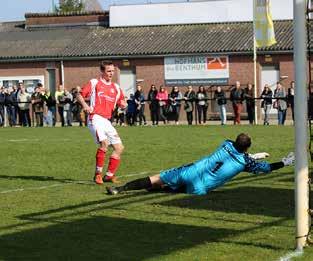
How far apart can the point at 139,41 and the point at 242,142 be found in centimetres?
4251

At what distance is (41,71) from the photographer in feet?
180

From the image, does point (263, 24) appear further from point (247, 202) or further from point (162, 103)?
point (247, 202)

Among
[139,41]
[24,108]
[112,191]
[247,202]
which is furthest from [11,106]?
[247,202]

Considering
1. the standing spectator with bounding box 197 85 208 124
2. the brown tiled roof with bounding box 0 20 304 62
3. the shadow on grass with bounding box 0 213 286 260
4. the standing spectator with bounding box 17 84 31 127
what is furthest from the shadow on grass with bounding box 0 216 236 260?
the brown tiled roof with bounding box 0 20 304 62

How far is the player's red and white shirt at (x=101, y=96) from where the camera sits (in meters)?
13.9

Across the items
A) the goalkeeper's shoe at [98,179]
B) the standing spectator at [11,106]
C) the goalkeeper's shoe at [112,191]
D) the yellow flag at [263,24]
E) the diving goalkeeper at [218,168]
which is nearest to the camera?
the diving goalkeeper at [218,168]

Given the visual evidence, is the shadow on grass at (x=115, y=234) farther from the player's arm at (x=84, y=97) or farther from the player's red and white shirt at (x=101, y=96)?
the player's red and white shirt at (x=101, y=96)

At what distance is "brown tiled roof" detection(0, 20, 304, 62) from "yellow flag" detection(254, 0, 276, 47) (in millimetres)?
13143

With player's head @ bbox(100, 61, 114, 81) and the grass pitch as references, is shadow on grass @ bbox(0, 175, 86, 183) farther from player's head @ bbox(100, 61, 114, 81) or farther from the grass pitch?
player's head @ bbox(100, 61, 114, 81)

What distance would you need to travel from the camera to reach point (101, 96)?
14.0 meters

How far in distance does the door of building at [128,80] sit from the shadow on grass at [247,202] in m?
40.4

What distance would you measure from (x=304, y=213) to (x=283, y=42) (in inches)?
1651

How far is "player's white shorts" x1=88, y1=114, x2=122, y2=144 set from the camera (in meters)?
13.8

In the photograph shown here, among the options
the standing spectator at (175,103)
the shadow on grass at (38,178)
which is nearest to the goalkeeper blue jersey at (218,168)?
the shadow on grass at (38,178)
